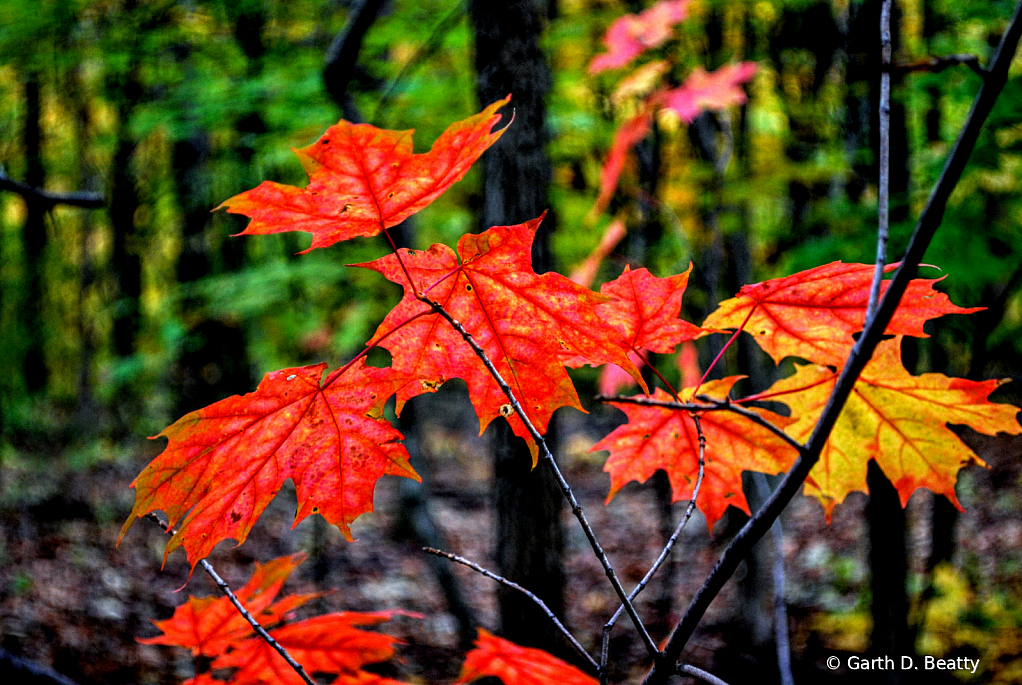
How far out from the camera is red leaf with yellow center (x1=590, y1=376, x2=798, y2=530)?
3.35ft

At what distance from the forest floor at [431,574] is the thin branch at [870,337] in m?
1.74

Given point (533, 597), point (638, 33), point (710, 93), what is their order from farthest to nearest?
point (638, 33)
point (710, 93)
point (533, 597)

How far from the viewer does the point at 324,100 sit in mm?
3338

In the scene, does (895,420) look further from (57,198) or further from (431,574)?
(431,574)

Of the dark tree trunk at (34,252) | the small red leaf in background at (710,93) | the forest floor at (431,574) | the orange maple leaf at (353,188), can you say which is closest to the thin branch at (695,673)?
the orange maple leaf at (353,188)

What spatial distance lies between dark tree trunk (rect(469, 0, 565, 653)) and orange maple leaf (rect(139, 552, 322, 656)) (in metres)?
0.79

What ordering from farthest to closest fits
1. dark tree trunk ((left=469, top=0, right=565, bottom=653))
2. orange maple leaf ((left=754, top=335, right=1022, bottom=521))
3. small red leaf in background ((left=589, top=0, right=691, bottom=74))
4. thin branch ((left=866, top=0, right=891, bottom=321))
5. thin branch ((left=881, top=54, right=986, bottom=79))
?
1. small red leaf in background ((left=589, top=0, right=691, bottom=74))
2. dark tree trunk ((left=469, top=0, right=565, bottom=653))
3. orange maple leaf ((left=754, top=335, right=1022, bottom=521))
4. thin branch ((left=866, top=0, right=891, bottom=321))
5. thin branch ((left=881, top=54, right=986, bottom=79))

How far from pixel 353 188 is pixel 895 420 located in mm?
955

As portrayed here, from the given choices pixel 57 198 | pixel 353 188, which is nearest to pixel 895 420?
pixel 353 188

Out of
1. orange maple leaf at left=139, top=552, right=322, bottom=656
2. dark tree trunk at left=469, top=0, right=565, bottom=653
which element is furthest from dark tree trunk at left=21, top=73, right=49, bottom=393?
orange maple leaf at left=139, top=552, right=322, bottom=656

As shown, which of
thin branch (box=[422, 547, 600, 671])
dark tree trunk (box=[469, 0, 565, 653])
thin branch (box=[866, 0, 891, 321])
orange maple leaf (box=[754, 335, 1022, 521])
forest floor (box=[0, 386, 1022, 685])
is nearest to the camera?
thin branch (box=[866, 0, 891, 321])

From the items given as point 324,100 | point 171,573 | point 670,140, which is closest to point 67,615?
point 171,573

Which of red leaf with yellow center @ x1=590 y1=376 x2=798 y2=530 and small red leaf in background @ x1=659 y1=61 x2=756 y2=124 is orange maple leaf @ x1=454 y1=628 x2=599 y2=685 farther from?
small red leaf in background @ x1=659 y1=61 x2=756 y2=124

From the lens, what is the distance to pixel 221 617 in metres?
1.16
